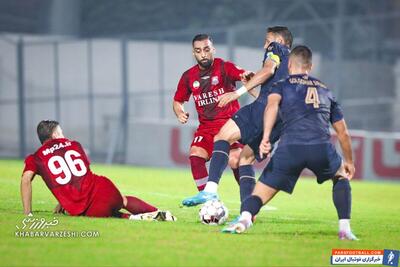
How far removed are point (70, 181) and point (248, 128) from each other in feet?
6.50

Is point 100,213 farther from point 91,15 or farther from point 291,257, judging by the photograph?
point 91,15

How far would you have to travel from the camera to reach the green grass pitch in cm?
838

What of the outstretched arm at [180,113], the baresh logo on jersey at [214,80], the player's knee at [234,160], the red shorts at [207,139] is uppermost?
the baresh logo on jersey at [214,80]

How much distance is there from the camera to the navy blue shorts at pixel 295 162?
9523 millimetres

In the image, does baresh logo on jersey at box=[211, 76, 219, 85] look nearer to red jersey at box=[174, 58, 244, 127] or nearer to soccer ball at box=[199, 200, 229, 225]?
red jersey at box=[174, 58, 244, 127]


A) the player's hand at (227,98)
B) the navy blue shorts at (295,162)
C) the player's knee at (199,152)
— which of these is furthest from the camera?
the player's knee at (199,152)

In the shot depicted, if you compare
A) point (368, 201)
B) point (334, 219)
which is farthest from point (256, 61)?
point (334, 219)

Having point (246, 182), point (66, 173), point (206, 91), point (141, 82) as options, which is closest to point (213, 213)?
point (246, 182)

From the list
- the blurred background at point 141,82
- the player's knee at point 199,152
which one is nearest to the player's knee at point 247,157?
the player's knee at point 199,152

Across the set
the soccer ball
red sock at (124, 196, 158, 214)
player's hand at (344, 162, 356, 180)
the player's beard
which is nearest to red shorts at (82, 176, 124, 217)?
red sock at (124, 196, 158, 214)

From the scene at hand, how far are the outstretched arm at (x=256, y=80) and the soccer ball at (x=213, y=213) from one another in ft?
3.64

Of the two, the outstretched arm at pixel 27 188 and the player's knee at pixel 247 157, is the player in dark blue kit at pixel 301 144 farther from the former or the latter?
the outstretched arm at pixel 27 188

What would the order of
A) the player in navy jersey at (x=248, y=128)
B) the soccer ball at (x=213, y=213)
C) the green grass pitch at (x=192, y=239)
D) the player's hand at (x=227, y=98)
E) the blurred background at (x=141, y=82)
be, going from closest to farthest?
the green grass pitch at (x=192, y=239) → the soccer ball at (x=213, y=213) → the player in navy jersey at (x=248, y=128) → the player's hand at (x=227, y=98) → the blurred background at (x=141, y=82)

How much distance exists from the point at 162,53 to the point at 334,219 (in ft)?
49.1
